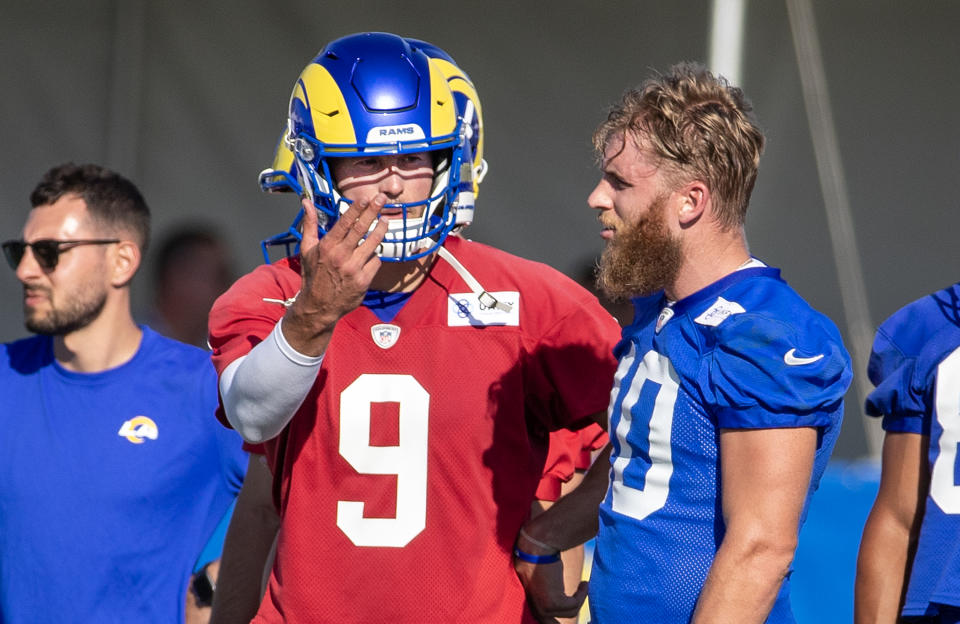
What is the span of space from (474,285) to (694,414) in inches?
26.9

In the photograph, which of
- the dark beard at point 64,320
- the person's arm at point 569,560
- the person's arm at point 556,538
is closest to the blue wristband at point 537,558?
the person's arm at point 556,538

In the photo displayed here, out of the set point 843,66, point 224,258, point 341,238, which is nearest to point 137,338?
point 224,258

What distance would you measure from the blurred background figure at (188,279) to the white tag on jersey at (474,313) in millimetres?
2907

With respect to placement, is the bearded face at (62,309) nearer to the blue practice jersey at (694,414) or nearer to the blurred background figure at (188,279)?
the blurred background figure at (188,279)

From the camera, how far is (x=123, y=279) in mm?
4141

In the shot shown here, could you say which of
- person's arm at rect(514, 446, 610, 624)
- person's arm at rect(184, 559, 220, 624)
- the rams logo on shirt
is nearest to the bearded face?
the rams logo on shirt

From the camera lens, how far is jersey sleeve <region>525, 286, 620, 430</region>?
2770mm

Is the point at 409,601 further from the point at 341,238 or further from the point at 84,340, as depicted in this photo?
the point at 84,340

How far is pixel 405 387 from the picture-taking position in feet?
8.93

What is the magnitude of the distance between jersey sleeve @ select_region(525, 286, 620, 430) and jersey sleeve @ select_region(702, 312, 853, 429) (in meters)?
0.53

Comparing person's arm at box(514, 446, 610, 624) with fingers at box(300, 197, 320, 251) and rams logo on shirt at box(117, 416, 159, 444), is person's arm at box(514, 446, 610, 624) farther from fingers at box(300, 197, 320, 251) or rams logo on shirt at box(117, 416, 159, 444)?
rams logo on shirt at box(117, 416, 159, 444)

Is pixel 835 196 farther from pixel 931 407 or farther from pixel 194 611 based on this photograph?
pixel 194 611

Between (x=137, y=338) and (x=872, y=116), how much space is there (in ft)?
9.98

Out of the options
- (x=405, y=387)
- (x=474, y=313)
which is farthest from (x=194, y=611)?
(x=474, y=313)
